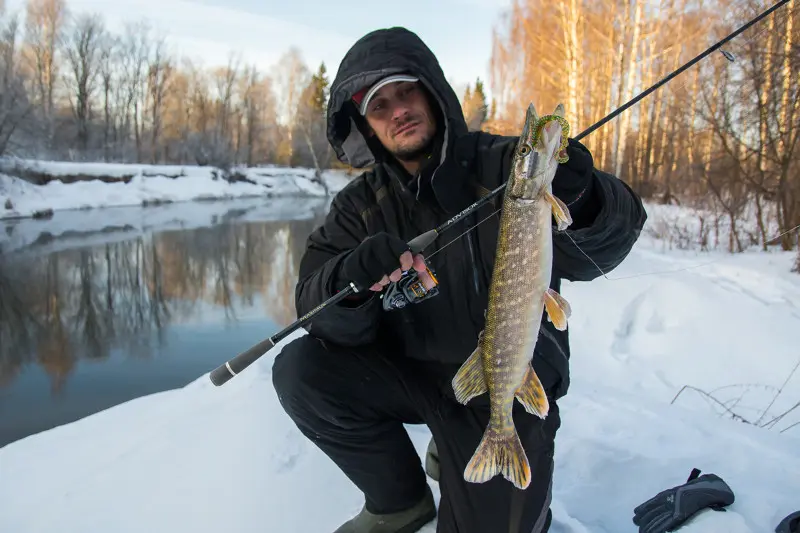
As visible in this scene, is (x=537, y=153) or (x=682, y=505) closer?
(x=537, y=153)

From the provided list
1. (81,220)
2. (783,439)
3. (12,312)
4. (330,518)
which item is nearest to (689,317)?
(783,439)

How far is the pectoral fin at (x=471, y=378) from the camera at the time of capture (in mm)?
1765

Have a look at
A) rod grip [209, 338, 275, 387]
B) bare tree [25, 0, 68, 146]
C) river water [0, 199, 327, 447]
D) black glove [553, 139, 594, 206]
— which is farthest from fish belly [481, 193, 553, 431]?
bare tree [25, 0, 68, 146]

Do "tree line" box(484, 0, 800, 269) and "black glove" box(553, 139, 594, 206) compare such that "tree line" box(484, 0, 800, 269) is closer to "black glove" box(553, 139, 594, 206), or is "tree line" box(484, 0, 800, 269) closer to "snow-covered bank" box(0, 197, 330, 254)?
"black glove" box(553, 139, 594, 206)

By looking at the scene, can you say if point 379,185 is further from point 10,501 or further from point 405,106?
point 10,501

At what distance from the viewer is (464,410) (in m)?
1.96

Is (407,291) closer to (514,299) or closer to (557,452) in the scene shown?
(514,299)

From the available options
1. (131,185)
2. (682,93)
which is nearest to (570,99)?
(682,93)

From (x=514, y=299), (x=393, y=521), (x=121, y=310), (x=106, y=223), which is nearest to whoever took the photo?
(x=514, y=299)

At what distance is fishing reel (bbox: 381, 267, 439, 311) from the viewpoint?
6.04 feet

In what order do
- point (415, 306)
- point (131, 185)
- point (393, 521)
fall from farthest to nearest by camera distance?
1. point (131, 185)
2. point (415, 306)
3. point (393, 521)

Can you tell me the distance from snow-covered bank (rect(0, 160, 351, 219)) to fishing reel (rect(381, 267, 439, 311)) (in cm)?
1789

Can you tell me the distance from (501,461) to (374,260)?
0.77 m

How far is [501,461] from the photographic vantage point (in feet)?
5.52
